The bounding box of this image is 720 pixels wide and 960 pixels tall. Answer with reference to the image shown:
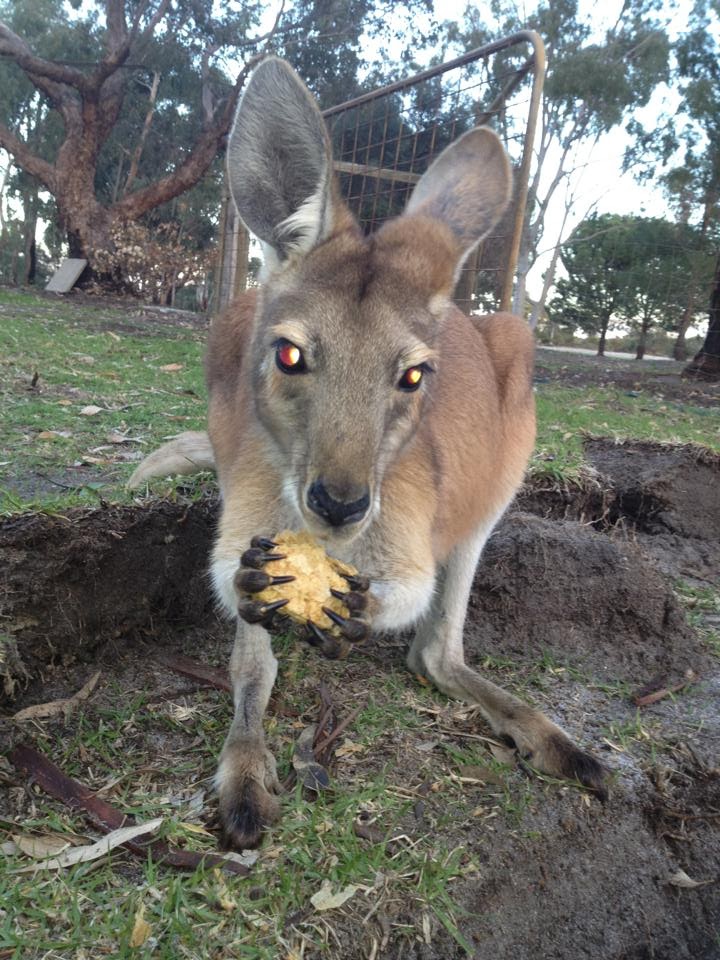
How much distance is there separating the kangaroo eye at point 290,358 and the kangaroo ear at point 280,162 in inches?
14.5

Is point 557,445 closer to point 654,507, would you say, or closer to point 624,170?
point 654,507

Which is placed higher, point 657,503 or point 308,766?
point 657,503

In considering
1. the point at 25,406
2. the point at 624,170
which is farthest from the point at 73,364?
the point at 624,170

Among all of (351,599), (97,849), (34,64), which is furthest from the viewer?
(34,64)

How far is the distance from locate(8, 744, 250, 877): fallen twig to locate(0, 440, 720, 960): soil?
0.25 m

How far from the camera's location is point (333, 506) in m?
1.57

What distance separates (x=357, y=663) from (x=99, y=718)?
885mm

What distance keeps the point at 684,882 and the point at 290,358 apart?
173cm

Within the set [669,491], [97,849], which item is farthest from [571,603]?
[97,849]

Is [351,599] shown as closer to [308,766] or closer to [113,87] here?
[308,766]

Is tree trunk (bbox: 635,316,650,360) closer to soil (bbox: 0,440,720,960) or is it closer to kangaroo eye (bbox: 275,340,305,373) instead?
soil (bbox: 0,440,720,960)

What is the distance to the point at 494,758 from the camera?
225 centimetres

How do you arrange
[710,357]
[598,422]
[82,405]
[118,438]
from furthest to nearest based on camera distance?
[710,357] < [598,422] < [82,405] < [118,438]

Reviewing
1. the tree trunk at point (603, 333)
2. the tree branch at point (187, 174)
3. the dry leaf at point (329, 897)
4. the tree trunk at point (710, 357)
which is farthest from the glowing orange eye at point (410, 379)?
the tree trunk at point (603, 333)
